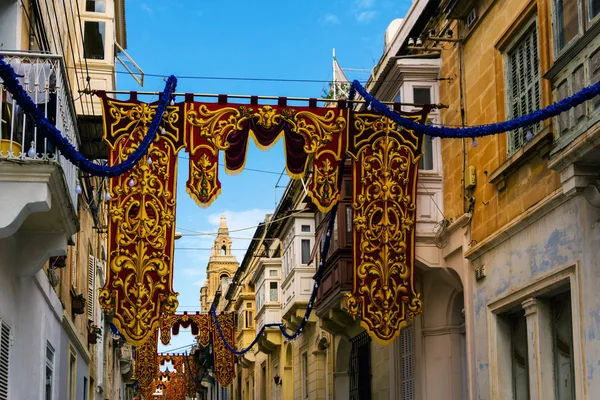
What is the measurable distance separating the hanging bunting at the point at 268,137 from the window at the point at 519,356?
10.3 feet

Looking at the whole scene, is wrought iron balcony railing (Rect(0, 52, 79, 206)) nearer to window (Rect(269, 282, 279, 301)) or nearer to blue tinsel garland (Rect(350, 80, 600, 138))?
blue tinsel garland (Rect(350, 80, 600, 138))

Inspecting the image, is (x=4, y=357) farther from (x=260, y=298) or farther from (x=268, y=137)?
(x=260, y=298)

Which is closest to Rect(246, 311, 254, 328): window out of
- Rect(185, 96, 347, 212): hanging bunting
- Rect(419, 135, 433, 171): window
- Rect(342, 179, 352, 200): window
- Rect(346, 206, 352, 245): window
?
Rect(342, 179, 352, 200): window

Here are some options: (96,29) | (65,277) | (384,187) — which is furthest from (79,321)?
(384,187)

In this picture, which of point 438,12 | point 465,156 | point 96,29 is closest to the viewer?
point 465,156

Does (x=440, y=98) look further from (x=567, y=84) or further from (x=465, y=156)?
(x=567, y=84)

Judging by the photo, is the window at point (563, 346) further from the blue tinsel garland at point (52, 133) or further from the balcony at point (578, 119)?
the blue tinsel garland at point (52, 133)

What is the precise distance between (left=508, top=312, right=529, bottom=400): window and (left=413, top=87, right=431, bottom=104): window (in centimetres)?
453

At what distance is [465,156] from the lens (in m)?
15.8

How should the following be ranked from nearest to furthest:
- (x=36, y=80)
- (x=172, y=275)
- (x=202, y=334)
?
1. (x=36, y=80)
2. (x=172, y=275)
3. (x=202, y=334)

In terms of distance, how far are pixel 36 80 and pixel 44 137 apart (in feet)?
2.09

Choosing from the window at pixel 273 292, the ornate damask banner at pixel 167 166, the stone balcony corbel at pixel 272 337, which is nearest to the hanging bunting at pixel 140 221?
the ornate damask banner at pixel 167 166

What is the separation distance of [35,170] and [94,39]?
11.8 m

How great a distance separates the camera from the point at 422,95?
17.3 metres
